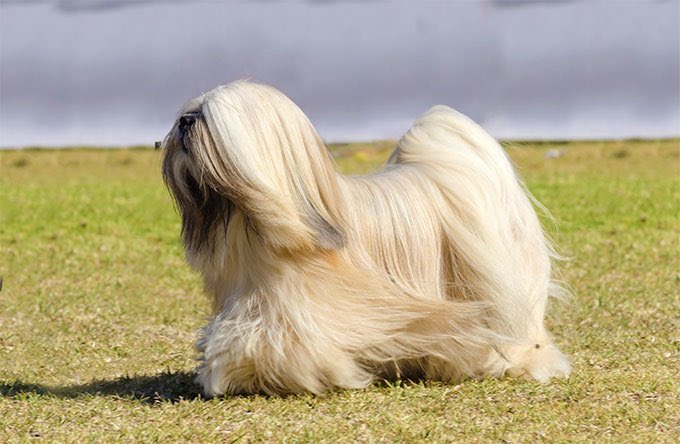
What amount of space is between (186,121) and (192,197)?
0.30 metres

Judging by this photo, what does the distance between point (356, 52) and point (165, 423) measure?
367 inches

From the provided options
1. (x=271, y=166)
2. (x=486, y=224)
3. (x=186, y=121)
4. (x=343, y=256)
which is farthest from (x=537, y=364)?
(x=186, y=121)

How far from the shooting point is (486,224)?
17.4ft

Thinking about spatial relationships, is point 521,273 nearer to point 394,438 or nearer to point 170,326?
point 394,438

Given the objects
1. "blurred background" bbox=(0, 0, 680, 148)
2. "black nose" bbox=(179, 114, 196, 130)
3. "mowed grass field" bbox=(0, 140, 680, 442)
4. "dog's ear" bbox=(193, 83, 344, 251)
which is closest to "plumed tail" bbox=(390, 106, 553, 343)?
"mowed grass field" bbox=(0, 140, 680, 442)

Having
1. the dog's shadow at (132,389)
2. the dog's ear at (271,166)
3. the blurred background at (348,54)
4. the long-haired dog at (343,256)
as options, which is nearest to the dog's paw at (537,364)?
the long-haired dog at (343,256)

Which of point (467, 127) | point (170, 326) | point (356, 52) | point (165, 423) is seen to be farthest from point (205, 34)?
point (165, 423)

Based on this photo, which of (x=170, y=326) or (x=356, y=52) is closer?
(x=170, y=326)

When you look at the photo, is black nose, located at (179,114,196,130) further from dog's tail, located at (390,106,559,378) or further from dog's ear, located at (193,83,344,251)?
dog's tail, located at (390,106,559,378)

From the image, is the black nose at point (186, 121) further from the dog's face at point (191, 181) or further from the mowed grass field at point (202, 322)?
the mowed grass field at point (202, 322)

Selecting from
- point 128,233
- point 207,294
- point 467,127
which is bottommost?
point 128,233

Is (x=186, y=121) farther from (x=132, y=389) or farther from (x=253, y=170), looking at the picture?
(x=132, y=389)

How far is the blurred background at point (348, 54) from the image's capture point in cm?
1350

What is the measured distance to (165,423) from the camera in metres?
4.79
